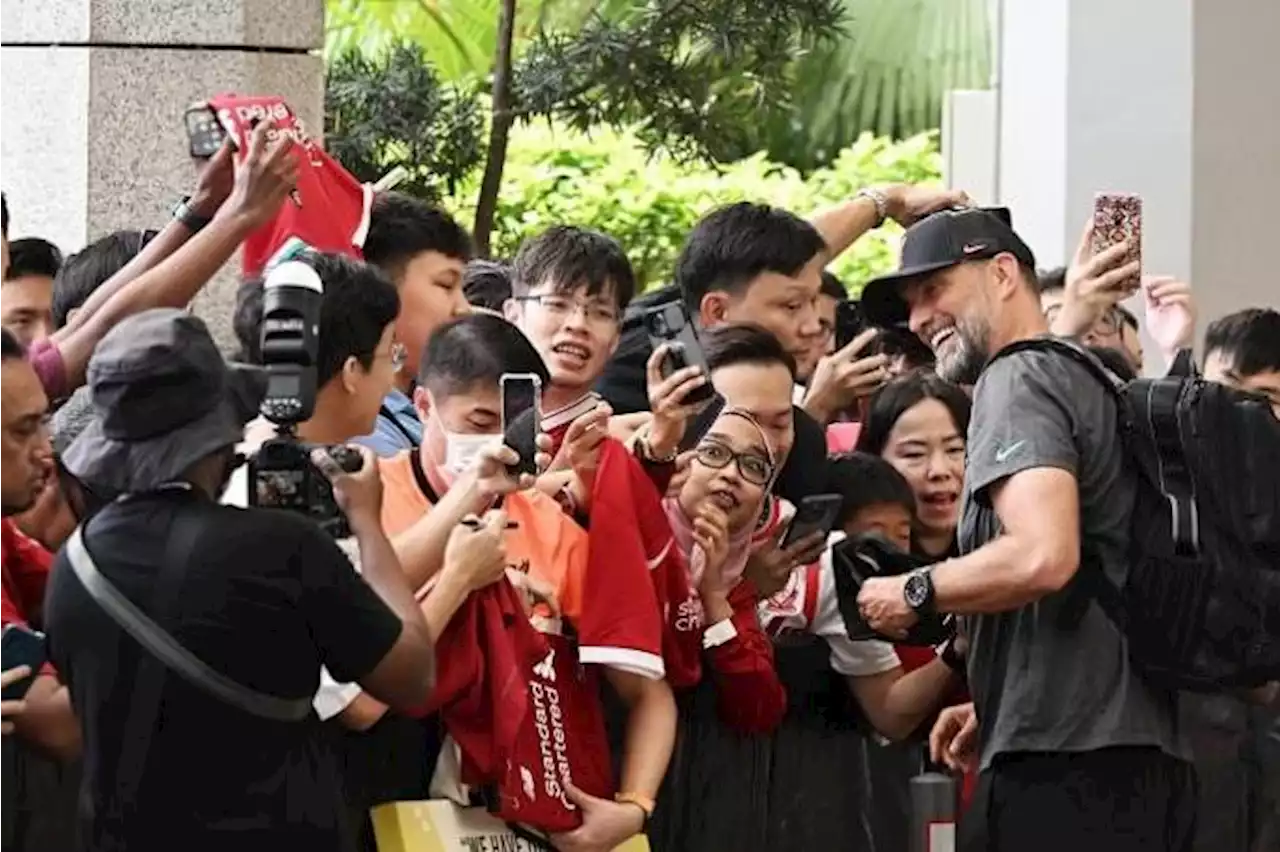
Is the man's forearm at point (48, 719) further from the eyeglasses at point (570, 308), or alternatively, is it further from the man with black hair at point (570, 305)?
the eyeglasses at point (570, 308)

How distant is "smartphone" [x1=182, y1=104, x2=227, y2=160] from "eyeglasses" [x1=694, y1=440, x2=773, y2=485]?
1.30m

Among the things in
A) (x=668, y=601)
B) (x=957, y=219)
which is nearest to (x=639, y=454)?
(x=668, y=601)

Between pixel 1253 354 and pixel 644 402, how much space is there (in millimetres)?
1924

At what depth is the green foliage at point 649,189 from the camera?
51.5 feet

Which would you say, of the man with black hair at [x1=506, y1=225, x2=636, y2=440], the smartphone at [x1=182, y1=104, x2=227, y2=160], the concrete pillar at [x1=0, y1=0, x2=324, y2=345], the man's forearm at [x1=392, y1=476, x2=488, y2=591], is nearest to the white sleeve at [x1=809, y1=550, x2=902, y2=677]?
the man with black hair at [x1=506, y1=225, x2=636, y2=440]

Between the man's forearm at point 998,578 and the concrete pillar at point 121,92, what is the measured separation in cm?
347

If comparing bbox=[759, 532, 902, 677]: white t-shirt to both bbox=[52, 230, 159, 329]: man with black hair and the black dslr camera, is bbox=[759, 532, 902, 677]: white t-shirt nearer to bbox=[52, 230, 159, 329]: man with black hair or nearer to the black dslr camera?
bbox=[52, 230, 159, 329]: man with black hair

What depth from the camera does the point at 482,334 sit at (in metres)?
7.01

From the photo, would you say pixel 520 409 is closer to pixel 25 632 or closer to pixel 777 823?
pixel 25 632

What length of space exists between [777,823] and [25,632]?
2.40 metres

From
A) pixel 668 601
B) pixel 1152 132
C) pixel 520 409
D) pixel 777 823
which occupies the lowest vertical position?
pixel 777 823

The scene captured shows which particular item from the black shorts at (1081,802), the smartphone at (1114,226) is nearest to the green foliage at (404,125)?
the smartphone at (1114,226)

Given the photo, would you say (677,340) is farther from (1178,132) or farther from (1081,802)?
(1178,132)

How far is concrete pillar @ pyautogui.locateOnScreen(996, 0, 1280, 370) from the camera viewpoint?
531 inches
